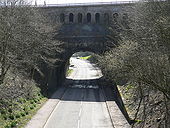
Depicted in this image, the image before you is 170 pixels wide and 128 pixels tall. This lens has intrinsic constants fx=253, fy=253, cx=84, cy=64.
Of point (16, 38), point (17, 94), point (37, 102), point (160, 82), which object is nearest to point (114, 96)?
point (37, 102)

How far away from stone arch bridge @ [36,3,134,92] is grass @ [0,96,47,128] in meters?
11.3

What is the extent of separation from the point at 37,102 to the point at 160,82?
16.1m

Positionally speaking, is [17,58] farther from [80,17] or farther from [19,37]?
[80,17]

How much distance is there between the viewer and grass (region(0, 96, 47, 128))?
57.7 ft

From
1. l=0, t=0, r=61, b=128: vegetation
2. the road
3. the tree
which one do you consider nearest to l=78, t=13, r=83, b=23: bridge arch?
the tree

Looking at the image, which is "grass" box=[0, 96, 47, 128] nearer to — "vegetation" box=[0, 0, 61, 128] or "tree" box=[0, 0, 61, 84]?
"vegetation" box=[0, 0, 61, 128]

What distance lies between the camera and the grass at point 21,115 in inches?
693

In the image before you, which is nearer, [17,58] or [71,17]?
[17,58]

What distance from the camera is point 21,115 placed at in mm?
20000

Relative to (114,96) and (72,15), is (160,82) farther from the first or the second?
(72,15)

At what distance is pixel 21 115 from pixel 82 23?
21.1 metres

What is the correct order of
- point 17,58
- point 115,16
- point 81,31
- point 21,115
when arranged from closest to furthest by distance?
point 21,115 → point 17,58 → point 115,16 → point 81,31

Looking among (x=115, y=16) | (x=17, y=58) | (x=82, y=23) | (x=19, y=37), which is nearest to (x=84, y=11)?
(x=82, y=23)

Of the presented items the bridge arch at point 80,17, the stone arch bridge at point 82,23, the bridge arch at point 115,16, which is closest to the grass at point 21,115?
the stone arch bridge at point 82,23
